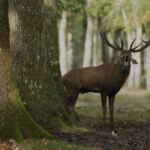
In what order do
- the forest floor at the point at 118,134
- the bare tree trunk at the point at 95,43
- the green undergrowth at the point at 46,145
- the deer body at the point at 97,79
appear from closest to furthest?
the green undergrowth at the point at 46,145, the forest floor at the point at 118,134, the deer body at the point at 97,79, the bare tree trunk at the point at 95,43

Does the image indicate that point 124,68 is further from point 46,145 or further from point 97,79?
point 46,145

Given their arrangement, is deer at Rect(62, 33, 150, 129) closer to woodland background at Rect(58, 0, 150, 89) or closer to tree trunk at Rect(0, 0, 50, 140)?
tree trunk at Rect(0, 0, 50, 140)

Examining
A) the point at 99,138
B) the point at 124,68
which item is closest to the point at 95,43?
the point at 124,68

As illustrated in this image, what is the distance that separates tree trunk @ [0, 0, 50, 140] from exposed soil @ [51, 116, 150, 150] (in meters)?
1.04

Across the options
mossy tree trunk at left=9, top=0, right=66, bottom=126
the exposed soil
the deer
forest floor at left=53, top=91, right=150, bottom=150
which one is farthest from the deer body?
mossy tree trunk at left=9, top=0, right=66, bottom=126

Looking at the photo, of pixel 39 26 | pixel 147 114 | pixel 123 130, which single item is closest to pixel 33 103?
pixel 39 26

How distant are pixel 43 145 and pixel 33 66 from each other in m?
3.17

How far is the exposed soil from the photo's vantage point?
12453mm

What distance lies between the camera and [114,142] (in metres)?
12.8

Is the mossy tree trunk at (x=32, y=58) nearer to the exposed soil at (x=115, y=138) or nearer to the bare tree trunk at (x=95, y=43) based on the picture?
the exposed soil at (x=115, y=138)

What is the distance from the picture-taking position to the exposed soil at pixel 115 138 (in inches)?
490

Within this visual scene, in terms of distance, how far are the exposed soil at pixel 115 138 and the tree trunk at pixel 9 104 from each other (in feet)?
3.40

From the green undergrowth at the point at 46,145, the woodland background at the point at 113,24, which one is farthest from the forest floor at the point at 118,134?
the woodland background at the point at 113,24

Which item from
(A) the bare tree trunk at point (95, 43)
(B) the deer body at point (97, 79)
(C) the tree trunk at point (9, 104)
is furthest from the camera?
(A) the bare tree trunk at point (95, 43)
